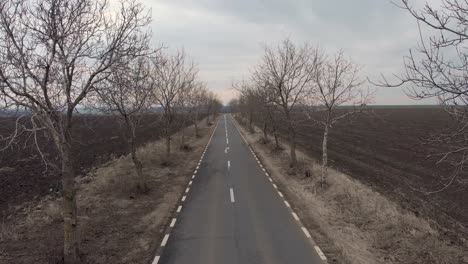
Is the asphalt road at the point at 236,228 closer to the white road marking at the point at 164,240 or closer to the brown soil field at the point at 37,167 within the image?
the white road marking at the point at 164,240

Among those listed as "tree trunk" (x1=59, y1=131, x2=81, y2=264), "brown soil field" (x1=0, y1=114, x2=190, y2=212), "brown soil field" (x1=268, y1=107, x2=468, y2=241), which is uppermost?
"tree trunk" (x1=59, y1=131, x2=81, y2=264)

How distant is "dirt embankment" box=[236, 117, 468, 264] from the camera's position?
1190 centimetres

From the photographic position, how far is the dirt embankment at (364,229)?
11.9 metres

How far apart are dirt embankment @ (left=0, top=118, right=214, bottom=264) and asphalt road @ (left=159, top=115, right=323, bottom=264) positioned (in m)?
0.89

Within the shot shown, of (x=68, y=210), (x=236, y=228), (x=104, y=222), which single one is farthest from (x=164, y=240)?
(x=68, y=210)

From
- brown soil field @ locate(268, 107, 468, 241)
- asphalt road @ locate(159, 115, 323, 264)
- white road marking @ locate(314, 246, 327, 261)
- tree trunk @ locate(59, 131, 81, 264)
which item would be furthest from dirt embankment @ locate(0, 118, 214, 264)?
brown soil field @ locate(268, 107, 468, 241)

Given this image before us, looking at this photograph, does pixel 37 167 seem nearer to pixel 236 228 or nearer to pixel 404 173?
pixel 236 228

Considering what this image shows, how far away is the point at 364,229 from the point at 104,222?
9.41m

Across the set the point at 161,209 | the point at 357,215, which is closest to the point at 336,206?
the point at 357,215

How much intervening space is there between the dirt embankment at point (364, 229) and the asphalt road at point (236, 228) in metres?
0.77

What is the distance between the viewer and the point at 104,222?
15.7 metres

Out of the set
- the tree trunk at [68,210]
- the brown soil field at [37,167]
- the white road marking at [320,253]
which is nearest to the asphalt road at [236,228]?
the white road marking at [320,253]

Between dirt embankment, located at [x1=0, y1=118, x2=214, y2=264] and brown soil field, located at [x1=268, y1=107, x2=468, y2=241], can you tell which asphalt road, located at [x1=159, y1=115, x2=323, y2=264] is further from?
brown soil field, located at [x1=268, y1=107, x2=468, y2=241]

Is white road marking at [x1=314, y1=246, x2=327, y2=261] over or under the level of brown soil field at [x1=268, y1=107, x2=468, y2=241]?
over
